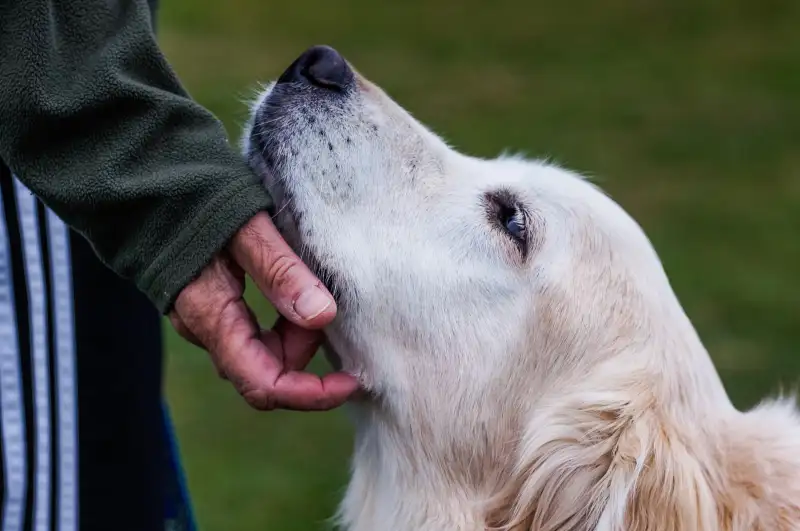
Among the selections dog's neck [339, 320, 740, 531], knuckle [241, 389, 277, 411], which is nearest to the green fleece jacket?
knuckle [241, 389, 277, 411]

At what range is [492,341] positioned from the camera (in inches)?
102

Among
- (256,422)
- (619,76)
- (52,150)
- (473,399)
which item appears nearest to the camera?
(52,150)

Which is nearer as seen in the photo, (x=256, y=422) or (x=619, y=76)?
(x=256, y=422)

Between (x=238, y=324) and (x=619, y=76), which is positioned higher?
(x=619, y=76)

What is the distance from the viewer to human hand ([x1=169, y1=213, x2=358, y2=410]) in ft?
7.30

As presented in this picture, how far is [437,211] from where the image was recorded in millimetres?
2641

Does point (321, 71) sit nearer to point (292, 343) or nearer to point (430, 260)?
point (430, 260)

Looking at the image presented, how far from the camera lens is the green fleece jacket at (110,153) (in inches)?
86.4

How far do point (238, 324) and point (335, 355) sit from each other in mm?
407

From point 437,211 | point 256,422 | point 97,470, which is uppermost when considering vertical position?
point 437,211

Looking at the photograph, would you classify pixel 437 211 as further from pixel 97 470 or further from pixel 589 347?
pixel 97 470

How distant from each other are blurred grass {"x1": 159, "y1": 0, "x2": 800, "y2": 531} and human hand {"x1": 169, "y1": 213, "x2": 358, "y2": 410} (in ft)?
2.85

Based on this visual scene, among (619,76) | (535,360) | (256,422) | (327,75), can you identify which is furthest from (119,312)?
(619,76)

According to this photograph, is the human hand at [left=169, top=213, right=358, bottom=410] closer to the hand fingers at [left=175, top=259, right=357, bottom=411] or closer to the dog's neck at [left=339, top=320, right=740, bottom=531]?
the hand fingers at [left=175, top=259, right=357, bottom=411]
